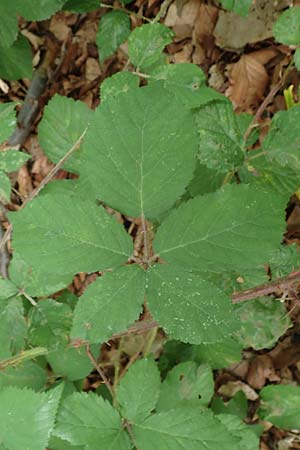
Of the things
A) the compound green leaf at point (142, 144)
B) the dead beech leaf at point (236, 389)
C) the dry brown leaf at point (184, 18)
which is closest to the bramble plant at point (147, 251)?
the compound green leaf at point (142, 144)

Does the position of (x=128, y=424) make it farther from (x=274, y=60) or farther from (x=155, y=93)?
(x=274, y=60)

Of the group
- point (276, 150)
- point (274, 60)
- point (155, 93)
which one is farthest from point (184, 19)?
point (155, 93)

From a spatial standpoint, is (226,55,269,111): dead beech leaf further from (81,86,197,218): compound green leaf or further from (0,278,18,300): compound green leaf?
(81,86,197,218): compound green leaf

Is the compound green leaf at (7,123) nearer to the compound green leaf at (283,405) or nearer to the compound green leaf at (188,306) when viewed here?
the compound green leaf at (188,306)

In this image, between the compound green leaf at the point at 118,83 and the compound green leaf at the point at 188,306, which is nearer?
the compound green leaf at the point at 188,306

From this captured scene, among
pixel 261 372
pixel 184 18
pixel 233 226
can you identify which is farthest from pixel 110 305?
pixel 184 18

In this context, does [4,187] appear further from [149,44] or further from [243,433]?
[243,433]

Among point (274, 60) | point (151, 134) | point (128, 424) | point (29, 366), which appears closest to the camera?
point (151, 134)
